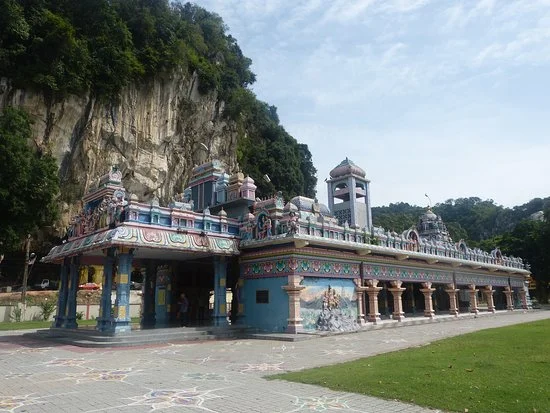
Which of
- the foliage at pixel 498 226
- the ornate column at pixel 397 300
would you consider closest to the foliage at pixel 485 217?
the foliage at pixel 498 226

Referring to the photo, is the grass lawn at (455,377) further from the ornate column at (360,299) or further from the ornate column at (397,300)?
the ornate column at (397,300)

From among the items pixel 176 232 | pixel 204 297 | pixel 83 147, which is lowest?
pixel 204 297

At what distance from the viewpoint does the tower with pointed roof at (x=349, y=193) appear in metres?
26.0

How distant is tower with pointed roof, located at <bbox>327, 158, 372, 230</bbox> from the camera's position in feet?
85.5

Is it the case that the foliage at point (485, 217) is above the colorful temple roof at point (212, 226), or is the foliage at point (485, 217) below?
above

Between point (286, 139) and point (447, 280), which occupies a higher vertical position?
point (286, 139)

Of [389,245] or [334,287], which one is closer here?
[334,287]

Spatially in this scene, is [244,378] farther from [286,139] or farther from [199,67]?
[286,139]

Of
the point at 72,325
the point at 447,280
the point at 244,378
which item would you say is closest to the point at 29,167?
the point at 72,325

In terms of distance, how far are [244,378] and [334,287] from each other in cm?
1088

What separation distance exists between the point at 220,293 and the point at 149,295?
482 cm

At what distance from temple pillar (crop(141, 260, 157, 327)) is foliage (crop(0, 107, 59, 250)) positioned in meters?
8.23

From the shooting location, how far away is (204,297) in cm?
2188

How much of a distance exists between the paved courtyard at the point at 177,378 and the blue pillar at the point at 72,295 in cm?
409
